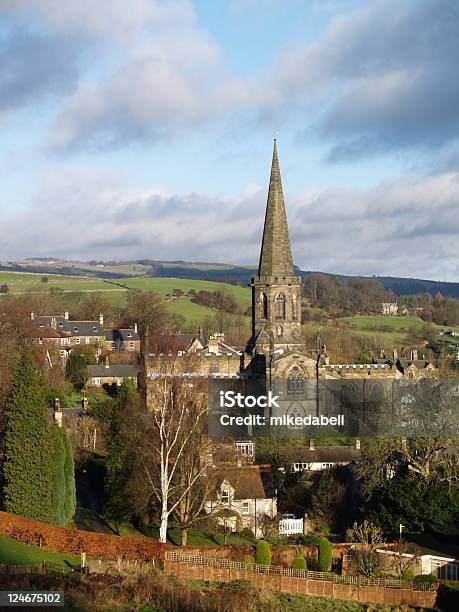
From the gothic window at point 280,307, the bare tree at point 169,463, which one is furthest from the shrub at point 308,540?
the gothic window at point 280,307

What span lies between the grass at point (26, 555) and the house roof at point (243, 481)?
10.9 metres

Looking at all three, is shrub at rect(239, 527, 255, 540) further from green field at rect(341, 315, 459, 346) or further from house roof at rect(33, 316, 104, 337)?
green field at rect(341, 315, 459, 346)

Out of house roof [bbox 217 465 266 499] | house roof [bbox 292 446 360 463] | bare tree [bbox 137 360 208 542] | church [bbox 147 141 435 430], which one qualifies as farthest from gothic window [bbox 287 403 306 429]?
bare tree [bbox 137 360 208 542]

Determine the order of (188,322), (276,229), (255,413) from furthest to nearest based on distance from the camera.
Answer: (188,322), (276,229), (255,413)

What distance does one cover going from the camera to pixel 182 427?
1436 inches

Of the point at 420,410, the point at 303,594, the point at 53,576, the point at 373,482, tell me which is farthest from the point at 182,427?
the point at 420,410

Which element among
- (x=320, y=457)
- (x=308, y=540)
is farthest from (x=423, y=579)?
(x=320, y=457)

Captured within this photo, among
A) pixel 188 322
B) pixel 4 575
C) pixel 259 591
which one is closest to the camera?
pixel 4 575

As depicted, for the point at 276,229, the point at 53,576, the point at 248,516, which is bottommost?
the point at 248,516

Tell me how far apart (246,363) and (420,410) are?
1460 cm

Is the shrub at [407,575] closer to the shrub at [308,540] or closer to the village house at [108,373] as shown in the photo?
the shrub at [308,540]

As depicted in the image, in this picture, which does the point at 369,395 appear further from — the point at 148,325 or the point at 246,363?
the point at 148,325

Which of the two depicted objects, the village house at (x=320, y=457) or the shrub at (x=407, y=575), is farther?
the village house at (x=320, y=457)

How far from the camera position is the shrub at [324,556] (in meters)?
30.1
